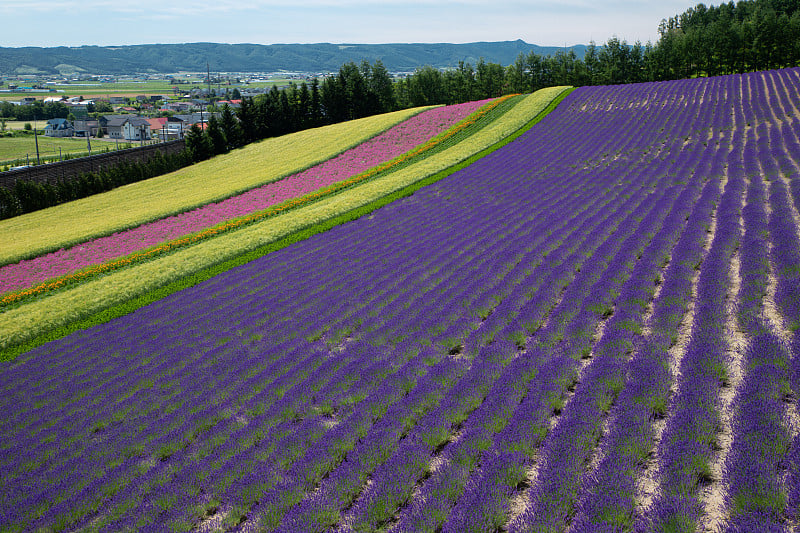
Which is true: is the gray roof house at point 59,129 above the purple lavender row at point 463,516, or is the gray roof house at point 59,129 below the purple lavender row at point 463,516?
above

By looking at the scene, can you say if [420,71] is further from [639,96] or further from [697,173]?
[697,173]

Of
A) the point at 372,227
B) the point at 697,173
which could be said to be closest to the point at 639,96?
the point at 697,173

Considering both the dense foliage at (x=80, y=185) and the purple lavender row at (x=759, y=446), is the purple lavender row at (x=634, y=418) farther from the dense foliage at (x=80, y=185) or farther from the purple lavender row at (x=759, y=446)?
the dense foliage at (x=80, y=185)

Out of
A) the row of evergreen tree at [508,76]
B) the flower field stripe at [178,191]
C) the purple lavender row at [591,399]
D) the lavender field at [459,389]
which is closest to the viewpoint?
the purple lavender row at [591,399]

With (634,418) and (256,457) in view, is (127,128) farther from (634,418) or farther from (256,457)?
(634,418)

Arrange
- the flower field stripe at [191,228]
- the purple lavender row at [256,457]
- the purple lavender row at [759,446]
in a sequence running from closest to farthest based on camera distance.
A: 1. the purple lavender row at [759,446]
2. the purple lavender row at [256,457]
3. the flower field stripe at [191,228]

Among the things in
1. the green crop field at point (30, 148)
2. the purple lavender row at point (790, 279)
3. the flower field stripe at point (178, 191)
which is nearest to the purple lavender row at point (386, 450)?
the purple lavender row at point (790, 279)

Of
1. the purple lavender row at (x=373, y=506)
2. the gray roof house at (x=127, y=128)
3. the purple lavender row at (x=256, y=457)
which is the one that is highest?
the gray roof house at (x=127, y=128)
